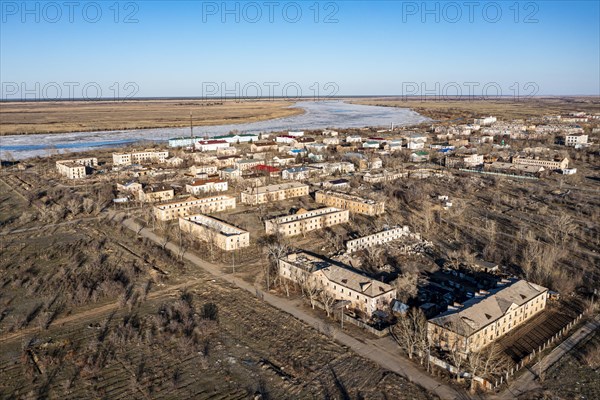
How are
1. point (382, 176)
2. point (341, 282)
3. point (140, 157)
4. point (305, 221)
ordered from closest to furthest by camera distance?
1. point (341, 282)
2. point (305, 221)
3. point (382, 176)
4. point (140, 157)

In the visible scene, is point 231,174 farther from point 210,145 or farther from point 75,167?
point 210,145

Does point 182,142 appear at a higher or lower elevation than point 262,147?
higher

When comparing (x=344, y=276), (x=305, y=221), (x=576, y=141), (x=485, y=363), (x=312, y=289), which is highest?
(x=576, y=141)

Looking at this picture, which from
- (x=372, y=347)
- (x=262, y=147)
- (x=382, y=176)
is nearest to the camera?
(x=372, y=347)

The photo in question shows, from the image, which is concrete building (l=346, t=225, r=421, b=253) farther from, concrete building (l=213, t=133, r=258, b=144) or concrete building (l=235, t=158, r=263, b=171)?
concrete building (l=213, t=133, r=258, b=144)

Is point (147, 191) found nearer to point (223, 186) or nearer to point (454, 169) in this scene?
point (223, 186)

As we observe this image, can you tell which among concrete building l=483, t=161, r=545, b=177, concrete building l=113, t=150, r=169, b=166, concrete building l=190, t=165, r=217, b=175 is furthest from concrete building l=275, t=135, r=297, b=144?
concrete building l=483, t=161, r=545, b=177

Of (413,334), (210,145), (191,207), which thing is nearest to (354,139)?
(210,145)
